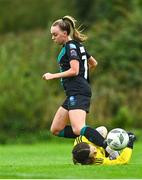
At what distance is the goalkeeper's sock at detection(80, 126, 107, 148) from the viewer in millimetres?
12655

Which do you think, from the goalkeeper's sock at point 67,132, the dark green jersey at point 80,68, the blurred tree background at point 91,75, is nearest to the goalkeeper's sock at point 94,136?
the dark green jersey at point 80,68

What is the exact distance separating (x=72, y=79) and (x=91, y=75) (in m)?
23.0

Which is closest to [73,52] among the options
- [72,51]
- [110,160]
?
[72,51]

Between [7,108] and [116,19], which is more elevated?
[116,19]

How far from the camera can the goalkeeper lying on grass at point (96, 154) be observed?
40.4ft

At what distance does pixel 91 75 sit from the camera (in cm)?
3622

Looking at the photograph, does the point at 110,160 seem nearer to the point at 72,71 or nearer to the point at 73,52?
the point at 72,71

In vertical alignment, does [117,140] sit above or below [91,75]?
below

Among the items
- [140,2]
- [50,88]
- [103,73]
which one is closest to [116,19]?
[140,2]

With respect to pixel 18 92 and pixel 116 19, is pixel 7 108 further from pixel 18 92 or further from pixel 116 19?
pixel 116 19

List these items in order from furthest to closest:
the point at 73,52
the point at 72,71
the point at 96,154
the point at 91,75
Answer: the point at 91,75 < the point at 73,52 < the point at 72,71 < the point at 96,154

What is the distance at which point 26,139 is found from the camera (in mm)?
29859

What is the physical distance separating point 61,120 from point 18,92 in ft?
54.8

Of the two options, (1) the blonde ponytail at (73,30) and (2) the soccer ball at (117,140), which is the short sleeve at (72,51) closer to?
(1) the blonde ponytail at (73,30)
